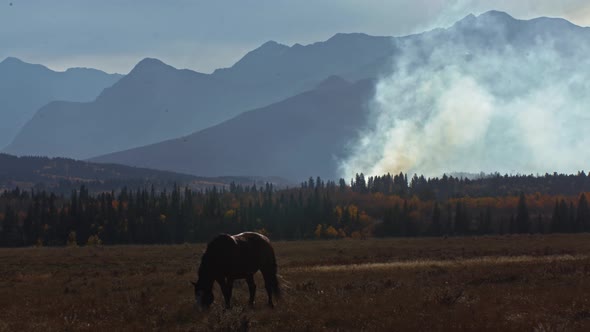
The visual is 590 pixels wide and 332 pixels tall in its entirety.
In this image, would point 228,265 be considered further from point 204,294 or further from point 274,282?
point 274,282

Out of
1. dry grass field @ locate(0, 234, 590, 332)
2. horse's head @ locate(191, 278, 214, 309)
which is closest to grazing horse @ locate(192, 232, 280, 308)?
horse's head @ locate(191, 278, 214, 309)

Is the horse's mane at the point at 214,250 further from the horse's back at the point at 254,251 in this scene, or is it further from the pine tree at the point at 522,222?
the pine tree at the point at 522,222

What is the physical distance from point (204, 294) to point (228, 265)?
1273 mm

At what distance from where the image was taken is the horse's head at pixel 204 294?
70.1 ft

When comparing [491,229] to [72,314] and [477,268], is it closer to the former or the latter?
[477,268]

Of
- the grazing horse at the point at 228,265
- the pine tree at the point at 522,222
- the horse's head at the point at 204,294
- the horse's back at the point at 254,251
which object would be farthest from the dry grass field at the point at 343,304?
the pine tree at the point at 522,222

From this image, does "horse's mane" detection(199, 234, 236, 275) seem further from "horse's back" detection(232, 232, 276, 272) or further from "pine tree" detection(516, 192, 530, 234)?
"pine tree" detection(516, 192, 530, 234)

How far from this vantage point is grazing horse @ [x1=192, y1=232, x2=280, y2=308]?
2169 cm

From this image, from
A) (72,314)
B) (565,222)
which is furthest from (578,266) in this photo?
(565,222)

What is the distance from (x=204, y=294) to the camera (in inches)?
846

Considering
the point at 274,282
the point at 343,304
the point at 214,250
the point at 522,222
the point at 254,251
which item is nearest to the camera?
the point at 343,304

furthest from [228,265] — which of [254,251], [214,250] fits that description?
[254,251]

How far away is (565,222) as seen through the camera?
145000 mm

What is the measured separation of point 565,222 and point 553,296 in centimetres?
13507
